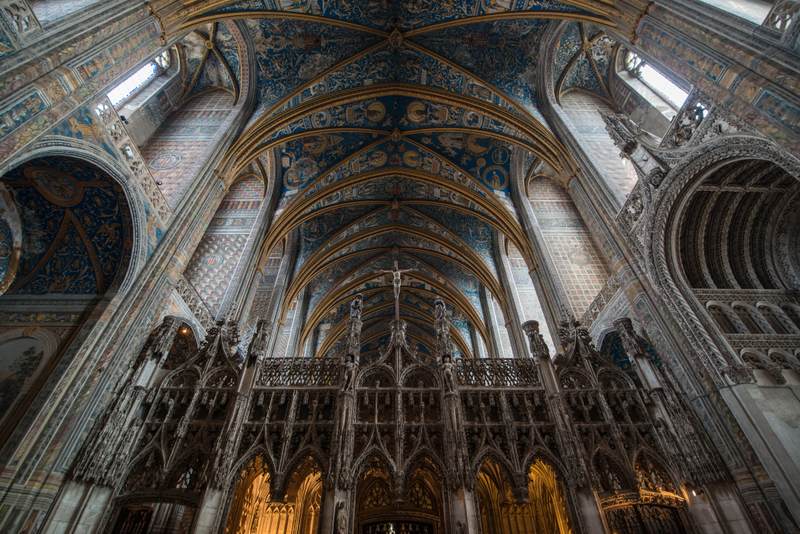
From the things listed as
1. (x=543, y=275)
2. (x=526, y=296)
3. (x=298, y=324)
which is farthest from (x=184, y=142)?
(x=526, y=296)

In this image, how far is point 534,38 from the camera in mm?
11906

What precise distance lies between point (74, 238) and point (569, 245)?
1297 cm

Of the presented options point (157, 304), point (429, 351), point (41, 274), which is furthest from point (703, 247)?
point (429, 351)

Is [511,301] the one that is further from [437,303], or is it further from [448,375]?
[448,375]

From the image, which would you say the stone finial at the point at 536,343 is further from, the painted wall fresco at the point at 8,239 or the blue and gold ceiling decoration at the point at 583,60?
the painted wall fresco at the point at 8,239

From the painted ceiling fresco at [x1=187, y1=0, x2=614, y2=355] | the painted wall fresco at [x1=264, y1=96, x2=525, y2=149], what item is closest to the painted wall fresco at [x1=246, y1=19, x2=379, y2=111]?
the painted ceiling fresco at [x1=187, y1=0, x2=614, y2=355]

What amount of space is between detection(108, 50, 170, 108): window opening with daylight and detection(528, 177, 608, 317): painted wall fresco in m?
12.7

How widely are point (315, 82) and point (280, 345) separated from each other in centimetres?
1022

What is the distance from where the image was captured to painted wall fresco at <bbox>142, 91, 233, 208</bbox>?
926 centimetres

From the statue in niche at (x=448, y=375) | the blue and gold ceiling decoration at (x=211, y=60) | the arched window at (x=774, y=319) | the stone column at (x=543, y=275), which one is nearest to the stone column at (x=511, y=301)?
the stone column at (x=543, y=275)

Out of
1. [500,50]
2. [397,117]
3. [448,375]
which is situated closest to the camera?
[448,375]

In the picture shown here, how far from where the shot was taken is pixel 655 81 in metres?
10.8

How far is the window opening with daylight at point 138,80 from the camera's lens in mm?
9887

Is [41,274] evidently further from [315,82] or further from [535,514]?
[535,514]
